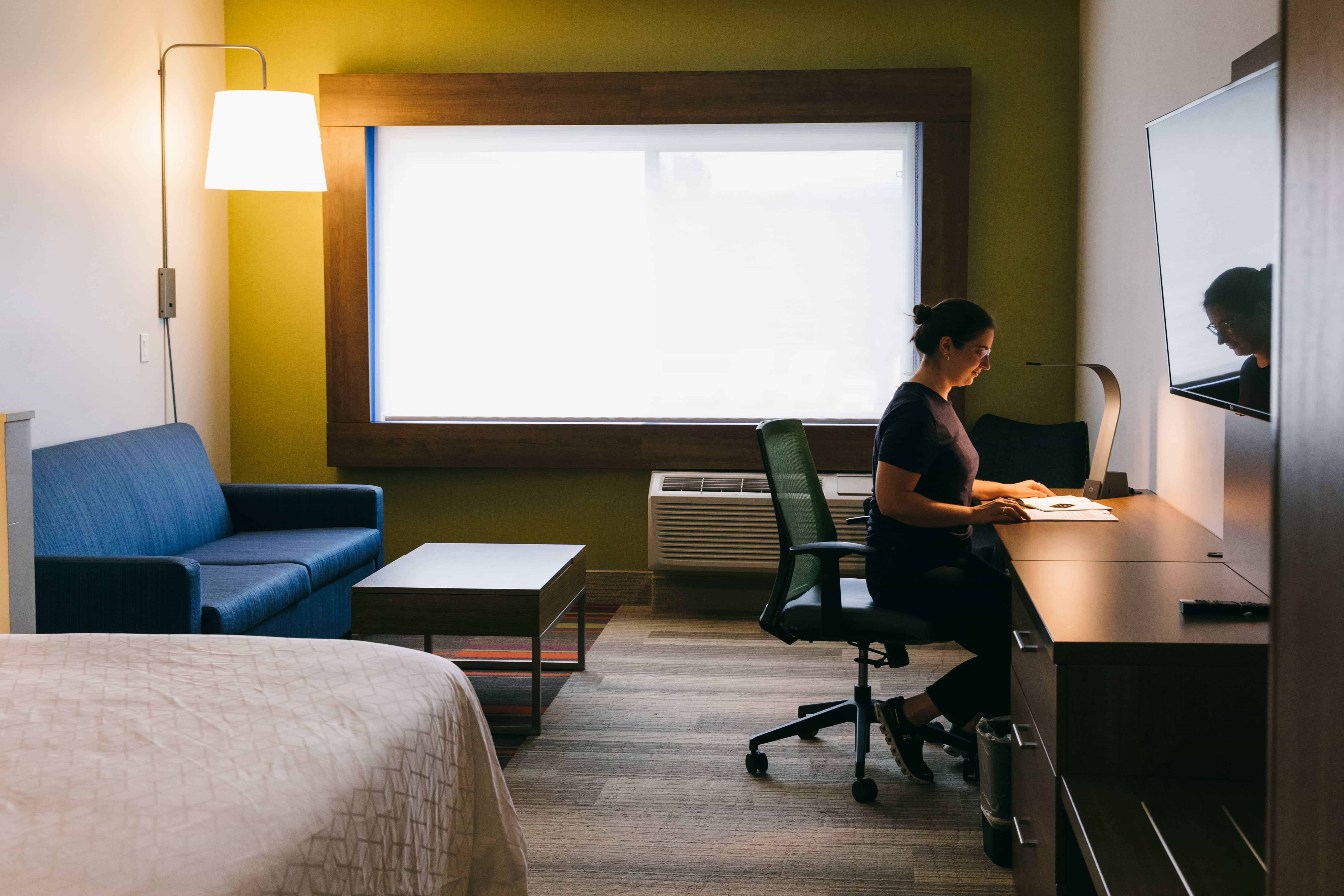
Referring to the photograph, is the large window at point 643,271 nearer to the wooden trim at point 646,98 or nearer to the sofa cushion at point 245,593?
the wooden trim at point 646,98

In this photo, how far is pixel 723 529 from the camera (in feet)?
15.5

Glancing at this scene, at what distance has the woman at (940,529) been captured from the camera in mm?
2768

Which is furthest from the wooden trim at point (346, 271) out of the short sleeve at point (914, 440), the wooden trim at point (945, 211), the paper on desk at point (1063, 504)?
the paper on desk at point (1063, 504)

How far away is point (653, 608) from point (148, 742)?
3.50 metres

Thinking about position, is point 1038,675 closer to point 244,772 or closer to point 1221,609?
point 1221,609

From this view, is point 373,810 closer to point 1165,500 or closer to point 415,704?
point 415,704

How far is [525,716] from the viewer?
3494 mm

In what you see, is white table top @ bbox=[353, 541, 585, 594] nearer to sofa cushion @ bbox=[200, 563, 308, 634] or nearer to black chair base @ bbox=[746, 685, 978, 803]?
sofa cushion @ bbox=[200, 563, 308, 634]

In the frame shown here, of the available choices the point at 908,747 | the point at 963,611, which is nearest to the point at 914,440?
the point at 963,611

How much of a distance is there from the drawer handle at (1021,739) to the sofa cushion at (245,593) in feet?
7.36

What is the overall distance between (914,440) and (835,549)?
0.35m

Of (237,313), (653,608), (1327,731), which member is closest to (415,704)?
(1327,731)

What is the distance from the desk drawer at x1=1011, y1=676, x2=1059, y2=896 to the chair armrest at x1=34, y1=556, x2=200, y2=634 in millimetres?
2253

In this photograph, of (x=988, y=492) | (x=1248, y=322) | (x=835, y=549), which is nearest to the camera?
(x=1248, y=322)
